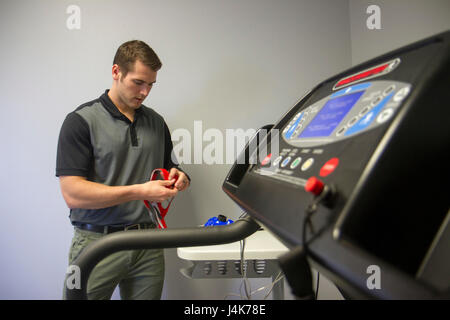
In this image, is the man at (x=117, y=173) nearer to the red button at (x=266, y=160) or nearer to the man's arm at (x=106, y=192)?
the man's arm at (x=106, y=192)

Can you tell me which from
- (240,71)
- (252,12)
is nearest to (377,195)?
(240,71)

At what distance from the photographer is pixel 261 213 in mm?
367

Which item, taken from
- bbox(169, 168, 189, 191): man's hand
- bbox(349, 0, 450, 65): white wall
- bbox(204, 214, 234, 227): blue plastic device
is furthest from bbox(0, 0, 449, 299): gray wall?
bbox(169, 168, 189, 191): man's hand

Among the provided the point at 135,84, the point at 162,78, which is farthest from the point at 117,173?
the point at 162,78

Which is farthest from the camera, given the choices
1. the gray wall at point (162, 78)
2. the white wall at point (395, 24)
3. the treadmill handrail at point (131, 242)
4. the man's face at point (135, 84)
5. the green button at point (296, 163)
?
the gray wall at point (162, 78)

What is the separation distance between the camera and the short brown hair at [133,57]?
1.30 m

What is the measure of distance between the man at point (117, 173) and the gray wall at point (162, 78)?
363 mm

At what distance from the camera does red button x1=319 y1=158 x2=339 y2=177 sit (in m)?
0.29

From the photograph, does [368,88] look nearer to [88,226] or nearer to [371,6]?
[88,226]

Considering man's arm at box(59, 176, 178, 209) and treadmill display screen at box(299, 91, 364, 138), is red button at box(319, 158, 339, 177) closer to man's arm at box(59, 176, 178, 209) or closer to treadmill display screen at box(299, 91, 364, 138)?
treadmill display screen at box(299, 91, 364, 138)

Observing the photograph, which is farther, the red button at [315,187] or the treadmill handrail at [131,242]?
the treadmill handrail at [131,242]

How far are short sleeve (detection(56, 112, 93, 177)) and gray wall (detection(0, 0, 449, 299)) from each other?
50cm

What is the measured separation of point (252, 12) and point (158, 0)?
1.71 feet

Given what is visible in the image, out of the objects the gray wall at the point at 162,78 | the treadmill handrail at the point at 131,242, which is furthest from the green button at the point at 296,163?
the gray wall at the point at 162,78
